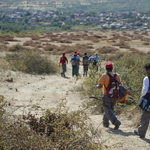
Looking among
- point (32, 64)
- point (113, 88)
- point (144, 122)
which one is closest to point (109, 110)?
point (113, 88)

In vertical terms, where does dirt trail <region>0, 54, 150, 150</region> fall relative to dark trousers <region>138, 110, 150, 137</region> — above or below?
below

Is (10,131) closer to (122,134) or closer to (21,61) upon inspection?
(122,134)

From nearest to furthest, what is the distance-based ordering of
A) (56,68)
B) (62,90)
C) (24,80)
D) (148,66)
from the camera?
(148,66)
(62,90)
(24,80)
(56,68)

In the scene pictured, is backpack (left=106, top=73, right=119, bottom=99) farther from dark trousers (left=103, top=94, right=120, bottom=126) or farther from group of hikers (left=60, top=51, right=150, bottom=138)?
dark trousers (left=103, top=94, right=120, bottom=126)

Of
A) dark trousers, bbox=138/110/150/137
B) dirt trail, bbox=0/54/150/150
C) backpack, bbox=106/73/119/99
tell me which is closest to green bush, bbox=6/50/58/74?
dirt trail, bbox=0/54/150/150

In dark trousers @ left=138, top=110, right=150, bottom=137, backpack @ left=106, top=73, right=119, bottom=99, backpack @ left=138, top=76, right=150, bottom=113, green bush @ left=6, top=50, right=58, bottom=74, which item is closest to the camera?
backpack @ left=138, top=76, right=150, bottom=113

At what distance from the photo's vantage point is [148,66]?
3.76m

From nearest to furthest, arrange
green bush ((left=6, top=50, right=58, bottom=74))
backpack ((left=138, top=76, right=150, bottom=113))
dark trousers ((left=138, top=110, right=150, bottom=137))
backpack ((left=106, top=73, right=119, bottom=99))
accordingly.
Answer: backpack ((left=138, top=76, right=150, bottom=113)), dark trousers ((left=138, top=110, right=150, bottom=137)), backpack ((left=106, top=73, right=119, bottom=99)), green bush ((left=6, top=50, right=58, bottom=74))

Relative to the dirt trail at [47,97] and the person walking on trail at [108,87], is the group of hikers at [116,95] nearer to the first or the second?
the person walking on trail at [108,87]

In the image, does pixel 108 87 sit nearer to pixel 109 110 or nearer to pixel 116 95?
pixel 116 95

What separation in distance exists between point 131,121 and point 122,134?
3.10 ft

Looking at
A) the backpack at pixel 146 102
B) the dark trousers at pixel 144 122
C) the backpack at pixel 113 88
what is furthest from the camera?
the backpack at pixel 113 88

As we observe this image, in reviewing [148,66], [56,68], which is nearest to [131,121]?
[148,66]

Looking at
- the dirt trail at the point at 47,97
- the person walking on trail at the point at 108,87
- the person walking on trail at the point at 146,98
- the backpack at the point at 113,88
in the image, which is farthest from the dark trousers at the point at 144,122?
the backpack at the point at 113,88
